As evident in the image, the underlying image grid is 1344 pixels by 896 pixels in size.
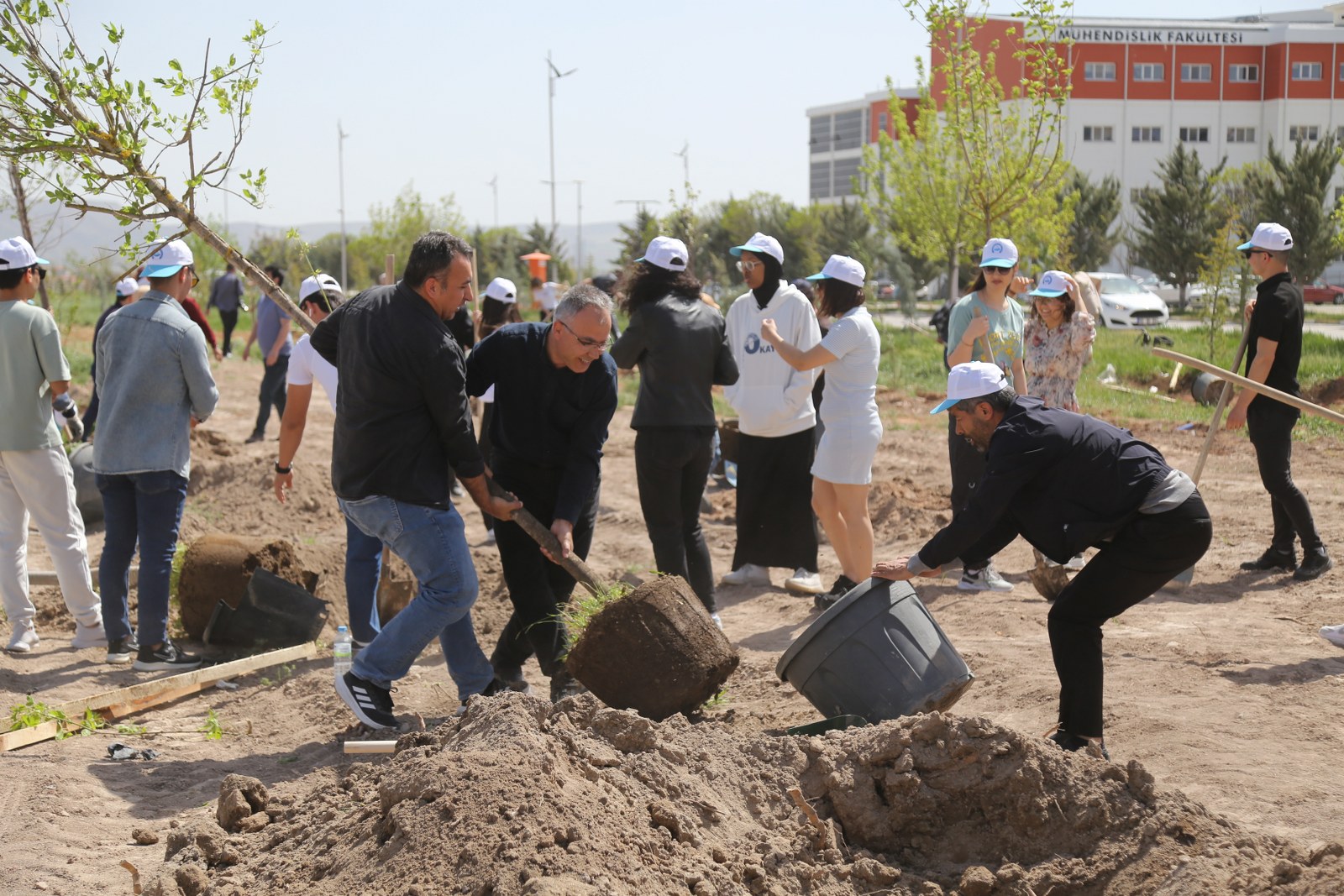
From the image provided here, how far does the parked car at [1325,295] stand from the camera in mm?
42562

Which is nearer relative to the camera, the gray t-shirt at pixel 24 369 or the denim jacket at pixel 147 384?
the denim jacket at pixel 147 384

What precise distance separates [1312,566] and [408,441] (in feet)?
18.4

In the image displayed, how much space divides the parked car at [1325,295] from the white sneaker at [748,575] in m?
40.9

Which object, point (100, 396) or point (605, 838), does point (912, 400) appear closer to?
point (100, 396)

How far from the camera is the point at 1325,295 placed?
42688 millimetres

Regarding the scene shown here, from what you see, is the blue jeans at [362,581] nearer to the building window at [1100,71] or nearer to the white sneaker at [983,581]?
the white sneaker at [983,581]

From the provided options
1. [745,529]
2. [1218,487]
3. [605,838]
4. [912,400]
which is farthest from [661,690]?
[912,400]

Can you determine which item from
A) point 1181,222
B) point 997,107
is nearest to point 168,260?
point 997,107

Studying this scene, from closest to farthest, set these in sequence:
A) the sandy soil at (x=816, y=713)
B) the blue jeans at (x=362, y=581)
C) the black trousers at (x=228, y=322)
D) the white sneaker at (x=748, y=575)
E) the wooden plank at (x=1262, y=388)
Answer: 1. the sandy soil at (x=816, y=713)
2. the wooden plank at (x=1262, y=388)
3. the blue jeans at (x=362, y=581)
4. the white sneaker at (x=748, y=575)
5. the black trousers at (x=228, y=322)

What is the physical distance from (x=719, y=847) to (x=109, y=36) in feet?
14.2

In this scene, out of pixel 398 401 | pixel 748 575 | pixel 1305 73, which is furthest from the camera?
pixel 1305 73

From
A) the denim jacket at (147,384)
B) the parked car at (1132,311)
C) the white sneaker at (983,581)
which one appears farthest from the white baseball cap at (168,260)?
the parked car at (1132,311)

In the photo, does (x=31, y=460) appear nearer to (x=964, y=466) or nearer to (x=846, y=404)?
(x=846, y=404)

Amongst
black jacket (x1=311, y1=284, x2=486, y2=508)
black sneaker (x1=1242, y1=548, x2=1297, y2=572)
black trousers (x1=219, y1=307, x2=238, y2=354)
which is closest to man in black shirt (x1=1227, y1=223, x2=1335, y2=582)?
black sneaker (x1=1242, y1=548, x2=1297, y2=572)
